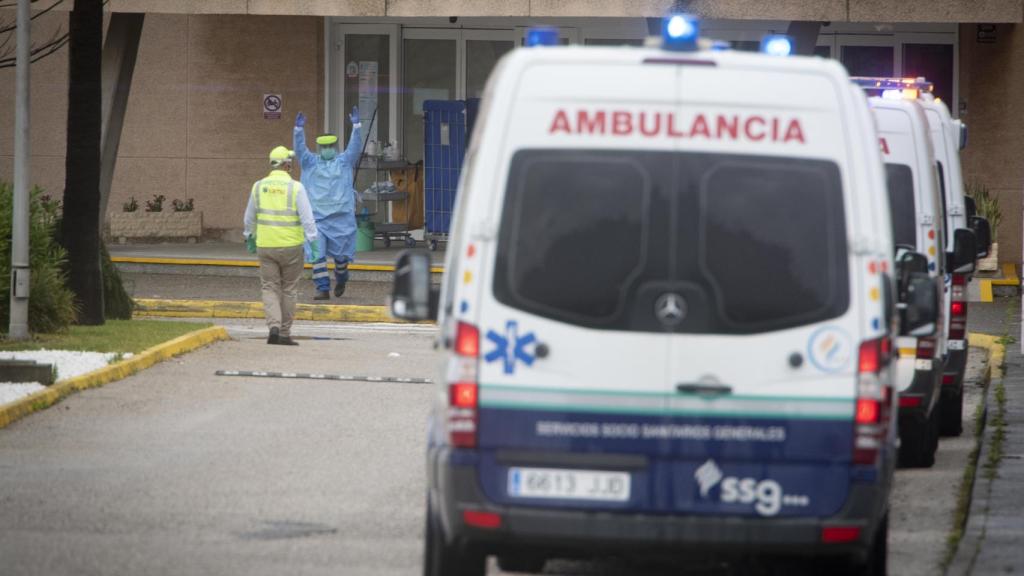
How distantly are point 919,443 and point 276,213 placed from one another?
8.07 metres

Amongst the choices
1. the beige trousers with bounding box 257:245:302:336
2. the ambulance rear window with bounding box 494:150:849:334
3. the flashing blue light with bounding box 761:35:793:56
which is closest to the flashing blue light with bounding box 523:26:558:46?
the ambulance rear window with bounding box 494:150:849:334

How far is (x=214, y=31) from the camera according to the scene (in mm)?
28828

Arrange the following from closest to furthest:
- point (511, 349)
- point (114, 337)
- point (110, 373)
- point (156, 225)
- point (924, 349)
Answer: point (511, 349) < point (924, 349) < point (110, 373) < point (114, 337) < point (156, 225)

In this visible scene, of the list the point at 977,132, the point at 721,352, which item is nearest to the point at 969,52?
the point at 977,132

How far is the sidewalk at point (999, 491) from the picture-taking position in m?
8.54

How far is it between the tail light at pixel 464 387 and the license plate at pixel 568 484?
8.1 inches

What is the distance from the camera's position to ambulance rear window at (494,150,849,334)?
6609 mm

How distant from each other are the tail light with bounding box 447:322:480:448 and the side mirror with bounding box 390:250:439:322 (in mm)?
644

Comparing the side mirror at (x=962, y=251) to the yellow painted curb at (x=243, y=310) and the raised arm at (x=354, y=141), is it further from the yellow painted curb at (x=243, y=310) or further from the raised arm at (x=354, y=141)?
the raised arm at (x=354, y=141)

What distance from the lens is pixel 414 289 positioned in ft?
23.9

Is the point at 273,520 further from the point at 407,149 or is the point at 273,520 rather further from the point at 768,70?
the point at 407,149

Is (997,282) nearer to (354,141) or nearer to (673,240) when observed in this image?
(354,141)

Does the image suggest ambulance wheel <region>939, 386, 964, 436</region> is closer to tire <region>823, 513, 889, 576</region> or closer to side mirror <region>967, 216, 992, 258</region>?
side mirror <region>967, 216, 992, 258</region>

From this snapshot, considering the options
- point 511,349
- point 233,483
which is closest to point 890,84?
point 233,483
